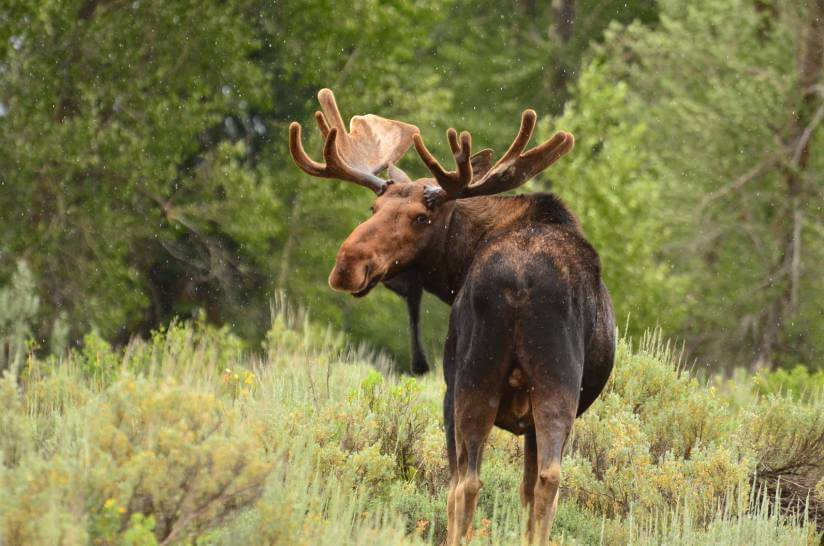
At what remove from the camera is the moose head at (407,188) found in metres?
6.96

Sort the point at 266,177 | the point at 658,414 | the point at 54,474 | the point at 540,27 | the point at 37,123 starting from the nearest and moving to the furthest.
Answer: the point at 54,474 < the point at 658,414 < the point at 37,123 < the point at 266,177 < the point at 540,27

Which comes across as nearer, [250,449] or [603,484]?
[250,449]

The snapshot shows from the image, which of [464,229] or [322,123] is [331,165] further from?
[464,229]

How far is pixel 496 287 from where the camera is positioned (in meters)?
6.71

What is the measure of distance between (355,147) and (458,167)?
1078 mm

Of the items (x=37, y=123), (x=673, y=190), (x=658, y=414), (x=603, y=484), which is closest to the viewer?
(x=603, y=484)

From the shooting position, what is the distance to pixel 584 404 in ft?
24.1

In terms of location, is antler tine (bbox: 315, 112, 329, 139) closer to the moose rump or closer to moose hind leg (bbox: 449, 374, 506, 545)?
the moose rump

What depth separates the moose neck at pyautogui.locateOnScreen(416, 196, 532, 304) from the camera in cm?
732

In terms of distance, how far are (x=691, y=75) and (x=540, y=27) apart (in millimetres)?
7681

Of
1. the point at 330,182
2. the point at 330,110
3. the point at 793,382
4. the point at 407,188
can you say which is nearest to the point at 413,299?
the point at 407,188

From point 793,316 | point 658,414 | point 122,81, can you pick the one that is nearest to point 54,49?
point 122,81

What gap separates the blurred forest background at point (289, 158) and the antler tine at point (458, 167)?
42.3 ft

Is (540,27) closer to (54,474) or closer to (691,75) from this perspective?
(691,75)
